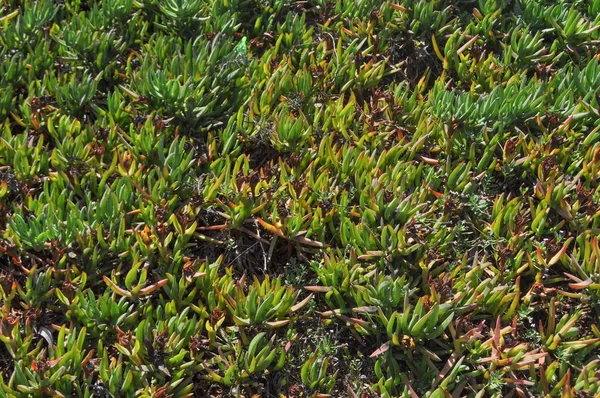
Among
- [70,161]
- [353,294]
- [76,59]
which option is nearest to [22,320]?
[70,161]

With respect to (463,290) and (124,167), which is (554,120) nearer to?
(463,290)

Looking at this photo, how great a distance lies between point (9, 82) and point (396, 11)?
1887 millimetres

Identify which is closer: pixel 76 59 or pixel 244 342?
pixel 244 342

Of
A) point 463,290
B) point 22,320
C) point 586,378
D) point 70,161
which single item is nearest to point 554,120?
point 463,290

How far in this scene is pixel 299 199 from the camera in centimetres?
281

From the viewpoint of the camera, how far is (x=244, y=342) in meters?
2.46

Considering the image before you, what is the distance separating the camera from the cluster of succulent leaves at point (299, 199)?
7.99ft

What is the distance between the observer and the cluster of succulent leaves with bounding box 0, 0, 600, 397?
2436 mm

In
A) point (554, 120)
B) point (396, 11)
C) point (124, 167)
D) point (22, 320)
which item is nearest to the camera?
point (22, 320)

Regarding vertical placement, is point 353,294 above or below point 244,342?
above

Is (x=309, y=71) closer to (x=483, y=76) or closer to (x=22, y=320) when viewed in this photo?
(x=483, y=76)

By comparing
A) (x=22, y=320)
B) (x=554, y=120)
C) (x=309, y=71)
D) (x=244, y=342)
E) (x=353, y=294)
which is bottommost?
(x=22, y=320)

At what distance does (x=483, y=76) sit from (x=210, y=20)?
136 cm

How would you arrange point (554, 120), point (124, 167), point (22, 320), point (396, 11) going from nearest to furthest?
point (22, 320), point (124, 167), point (554, 120), point (396, 11)
